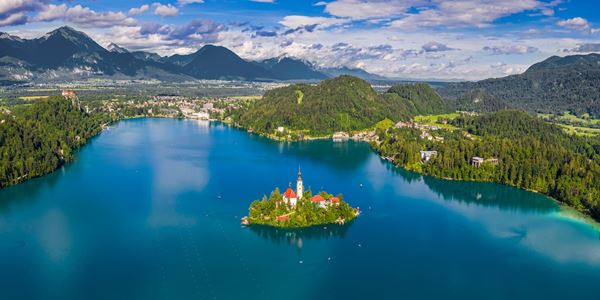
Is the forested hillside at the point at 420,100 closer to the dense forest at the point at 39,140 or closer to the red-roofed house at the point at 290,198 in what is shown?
the dense forest at the point at 39,140

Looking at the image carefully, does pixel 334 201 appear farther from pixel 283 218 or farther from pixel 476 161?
pixel 476 161

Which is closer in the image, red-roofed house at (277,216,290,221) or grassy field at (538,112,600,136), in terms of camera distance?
red-roofed house at (277,216,290,221)

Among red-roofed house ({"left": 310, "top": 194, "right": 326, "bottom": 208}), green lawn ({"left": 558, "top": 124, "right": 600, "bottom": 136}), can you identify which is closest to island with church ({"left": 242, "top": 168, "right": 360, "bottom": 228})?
red-roofed house ({"left": 310, "top": 194, "right": 326, "bottom": 208})

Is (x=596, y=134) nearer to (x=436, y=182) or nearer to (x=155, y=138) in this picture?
(x=436, y=182)

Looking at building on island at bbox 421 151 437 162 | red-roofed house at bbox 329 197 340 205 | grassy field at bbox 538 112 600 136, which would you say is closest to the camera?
red-roofed house at bbox 329 197 340 205

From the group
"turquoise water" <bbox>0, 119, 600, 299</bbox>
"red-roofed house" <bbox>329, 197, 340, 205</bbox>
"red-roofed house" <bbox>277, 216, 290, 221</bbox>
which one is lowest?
"turquoise water" <bbox>0, 119, 600, 299</bbox>

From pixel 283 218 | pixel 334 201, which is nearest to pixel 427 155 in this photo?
pixel 334 201

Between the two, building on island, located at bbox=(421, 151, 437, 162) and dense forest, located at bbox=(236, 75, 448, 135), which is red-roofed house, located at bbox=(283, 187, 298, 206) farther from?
dense forest, located at bbox=(236, 75, 448, 135)

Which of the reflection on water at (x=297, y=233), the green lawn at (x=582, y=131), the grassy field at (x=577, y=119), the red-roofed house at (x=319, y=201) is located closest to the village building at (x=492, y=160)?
the red-roofed house at (x=319, y=201)
